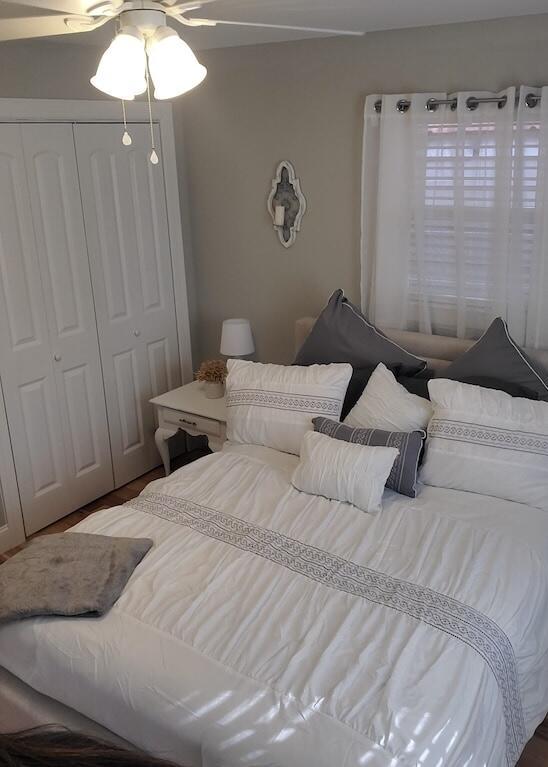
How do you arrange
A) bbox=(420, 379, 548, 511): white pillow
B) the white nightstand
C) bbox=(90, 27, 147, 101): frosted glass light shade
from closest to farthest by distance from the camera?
1. bbox=(90, 27, 147, 101): frosted glass light shade
2. bbox=(420, 379, 548, 511): white pillow
3. the white nightstand

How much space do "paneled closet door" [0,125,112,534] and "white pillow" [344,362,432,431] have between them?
150 centimetres

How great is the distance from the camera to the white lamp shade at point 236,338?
373 centimetres

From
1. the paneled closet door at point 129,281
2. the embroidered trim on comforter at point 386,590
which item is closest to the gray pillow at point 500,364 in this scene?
the embroidered trim on comforter at point 386,590

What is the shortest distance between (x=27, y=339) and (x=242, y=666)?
2075 mm

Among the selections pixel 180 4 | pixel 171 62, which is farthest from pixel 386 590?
pixel 180 4

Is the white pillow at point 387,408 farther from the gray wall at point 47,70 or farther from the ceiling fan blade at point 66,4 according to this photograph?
the gray wall at point 47,70

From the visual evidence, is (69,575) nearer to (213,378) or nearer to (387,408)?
(387,408)

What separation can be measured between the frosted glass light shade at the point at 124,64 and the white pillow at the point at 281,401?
155cm

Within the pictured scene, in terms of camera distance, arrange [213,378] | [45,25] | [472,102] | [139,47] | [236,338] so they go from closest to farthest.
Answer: [139,47] < [45,25] < [472,102] < [213,378] < [236,338]

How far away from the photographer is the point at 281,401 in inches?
118

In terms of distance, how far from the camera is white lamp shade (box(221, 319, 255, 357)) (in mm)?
3732

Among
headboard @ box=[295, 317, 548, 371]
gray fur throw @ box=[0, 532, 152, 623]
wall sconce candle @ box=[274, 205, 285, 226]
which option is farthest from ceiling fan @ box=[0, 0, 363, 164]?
wall sconce candle @ box=[274, 205, 285, 226]

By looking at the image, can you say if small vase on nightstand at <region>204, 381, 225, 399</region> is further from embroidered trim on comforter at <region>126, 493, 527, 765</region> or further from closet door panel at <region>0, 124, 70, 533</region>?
embroidered trim on comforter at <region>126, 493, 527, 765</region>

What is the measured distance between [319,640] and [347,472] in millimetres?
760
